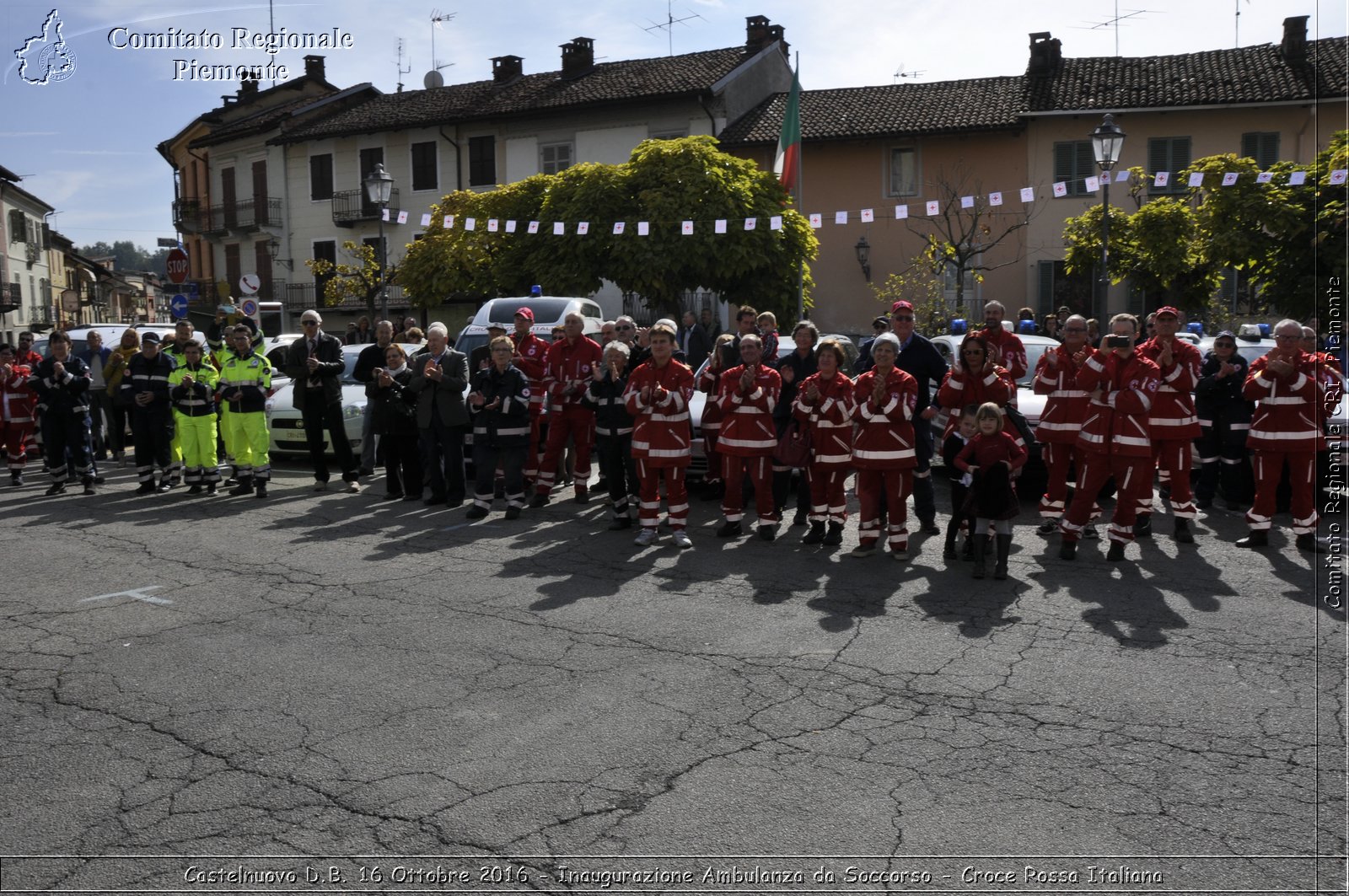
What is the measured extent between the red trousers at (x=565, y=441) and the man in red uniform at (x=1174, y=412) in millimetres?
5330

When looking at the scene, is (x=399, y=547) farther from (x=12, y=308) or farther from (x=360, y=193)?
(x=12, y=308)

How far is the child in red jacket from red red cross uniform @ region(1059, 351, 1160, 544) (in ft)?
3.28

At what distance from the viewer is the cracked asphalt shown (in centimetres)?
420


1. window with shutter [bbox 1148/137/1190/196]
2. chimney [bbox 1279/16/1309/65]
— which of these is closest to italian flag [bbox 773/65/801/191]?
window with shutter [bbox 1148/137/1190/196]

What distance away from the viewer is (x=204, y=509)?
475 inches

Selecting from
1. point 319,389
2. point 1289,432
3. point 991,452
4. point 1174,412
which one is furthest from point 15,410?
point 1289,432

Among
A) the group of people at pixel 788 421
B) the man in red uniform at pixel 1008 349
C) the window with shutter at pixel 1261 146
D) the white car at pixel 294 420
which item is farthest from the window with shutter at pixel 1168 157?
the white car at pixel 294 420

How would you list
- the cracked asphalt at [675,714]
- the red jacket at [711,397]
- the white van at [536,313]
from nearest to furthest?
the cracked asphalt at [675,714] → the red jacket at [711,397] → the white van at [536,313]

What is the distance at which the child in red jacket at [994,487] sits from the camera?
27.8ft

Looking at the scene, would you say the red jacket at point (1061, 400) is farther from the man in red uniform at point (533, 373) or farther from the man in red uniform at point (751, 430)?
the man in red uniform at point (533, 373)

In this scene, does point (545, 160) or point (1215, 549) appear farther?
point (545, 160)

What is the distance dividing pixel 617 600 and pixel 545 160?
3281 cm

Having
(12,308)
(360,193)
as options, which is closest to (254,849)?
(360,193)

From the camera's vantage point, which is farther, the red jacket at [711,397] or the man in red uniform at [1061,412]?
the red jacket at [711,397]
